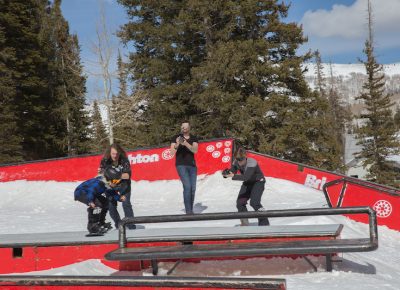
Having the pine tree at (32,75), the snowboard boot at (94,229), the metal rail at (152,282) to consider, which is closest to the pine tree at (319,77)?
the pine tree at (32,75)

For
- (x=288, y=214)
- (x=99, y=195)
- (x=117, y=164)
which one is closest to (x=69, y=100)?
(x=117, y=164)

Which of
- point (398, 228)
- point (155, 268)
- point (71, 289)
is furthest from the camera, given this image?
point (398, 228)

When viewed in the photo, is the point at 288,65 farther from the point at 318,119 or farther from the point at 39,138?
the point at 39,138

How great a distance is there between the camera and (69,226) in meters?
9.66

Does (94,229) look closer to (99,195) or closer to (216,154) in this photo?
(99,195)

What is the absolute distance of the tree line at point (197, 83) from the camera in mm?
25406

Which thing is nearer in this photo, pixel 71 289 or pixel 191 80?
pixel 71 289

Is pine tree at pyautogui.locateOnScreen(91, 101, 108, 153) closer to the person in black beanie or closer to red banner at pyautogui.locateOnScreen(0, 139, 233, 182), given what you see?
red banner at pyautogui.locateOnScreen(0, 139, 233, 182)

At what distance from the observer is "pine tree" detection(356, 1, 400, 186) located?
38812 millimetres

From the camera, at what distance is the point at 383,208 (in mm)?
8836

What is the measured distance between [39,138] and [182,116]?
10.8 meters

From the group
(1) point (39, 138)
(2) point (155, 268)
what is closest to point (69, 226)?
(2) point (155, 268)

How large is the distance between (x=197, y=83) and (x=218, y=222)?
18.2m

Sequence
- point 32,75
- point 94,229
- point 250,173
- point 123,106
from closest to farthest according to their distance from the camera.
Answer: point 94,229 < point 250,173 < point 123,106 < point 32,75
